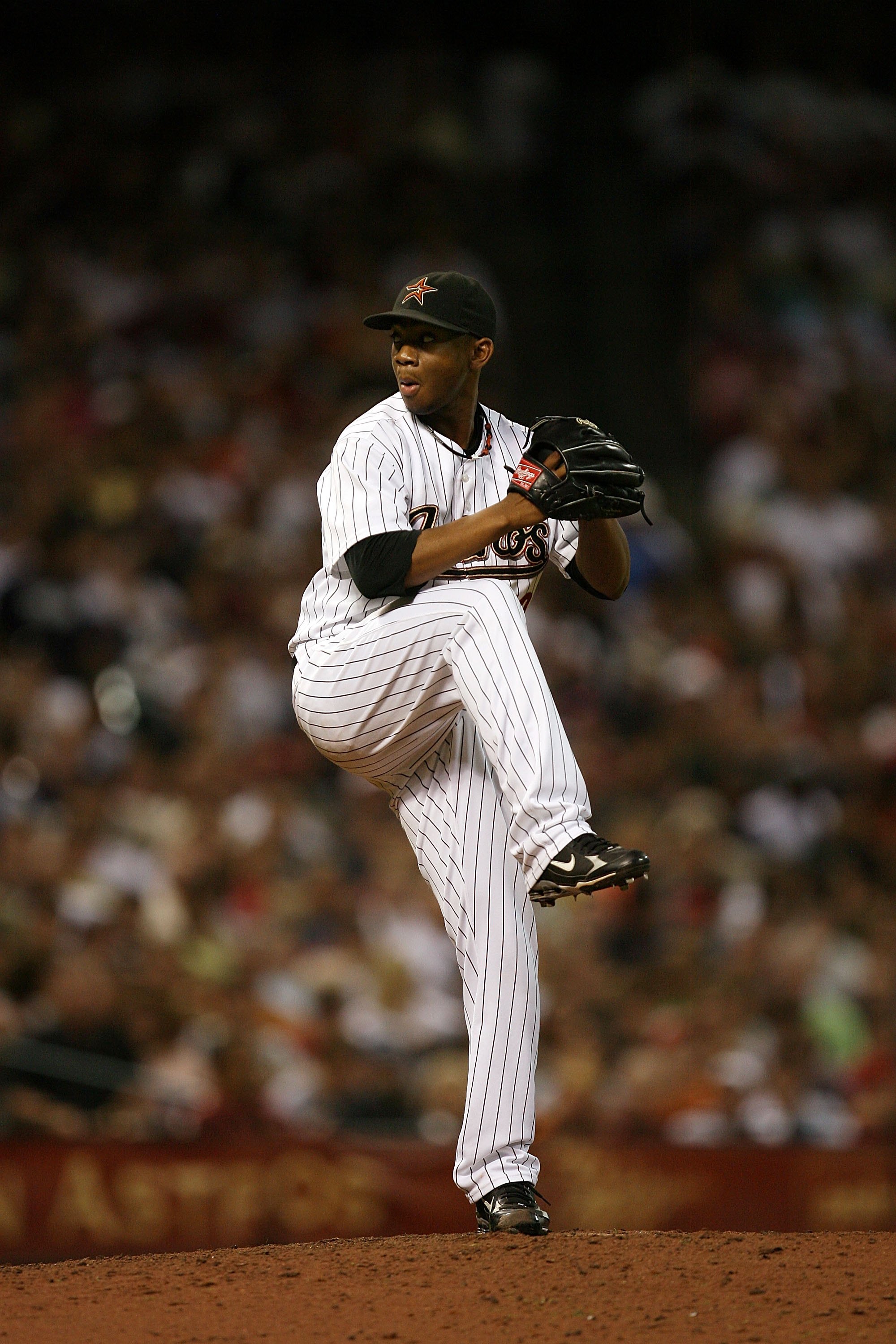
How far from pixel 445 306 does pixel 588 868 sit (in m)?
0.98

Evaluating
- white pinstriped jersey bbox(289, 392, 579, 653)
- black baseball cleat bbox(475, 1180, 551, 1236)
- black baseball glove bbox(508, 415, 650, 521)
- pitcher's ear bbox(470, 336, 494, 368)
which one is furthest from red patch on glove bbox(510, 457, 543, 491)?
black baseball cleat bbox(475, 1180, 551, 1236)

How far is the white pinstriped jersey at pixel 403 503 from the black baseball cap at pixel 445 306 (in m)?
0.18

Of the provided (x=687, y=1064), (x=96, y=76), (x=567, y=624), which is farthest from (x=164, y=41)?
(x=687, y=1064)

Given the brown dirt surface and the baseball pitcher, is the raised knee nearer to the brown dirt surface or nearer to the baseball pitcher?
the baseball pitcher

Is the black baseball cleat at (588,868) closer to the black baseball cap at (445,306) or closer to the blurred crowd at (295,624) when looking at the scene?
the black baseball cap at (445,306)

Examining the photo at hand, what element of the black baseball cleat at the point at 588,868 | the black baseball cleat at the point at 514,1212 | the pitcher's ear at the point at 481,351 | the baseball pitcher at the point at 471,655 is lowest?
the black baseball cleat at the point at 514,1212

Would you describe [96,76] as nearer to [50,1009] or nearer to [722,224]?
[722,224]

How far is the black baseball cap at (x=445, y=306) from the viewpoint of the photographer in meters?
2.62

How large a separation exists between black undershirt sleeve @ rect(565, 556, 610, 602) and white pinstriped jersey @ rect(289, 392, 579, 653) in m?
0.01

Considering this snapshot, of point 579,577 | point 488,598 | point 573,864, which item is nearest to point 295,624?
point 579,577

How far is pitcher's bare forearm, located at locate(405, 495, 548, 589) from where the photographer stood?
2436 mm

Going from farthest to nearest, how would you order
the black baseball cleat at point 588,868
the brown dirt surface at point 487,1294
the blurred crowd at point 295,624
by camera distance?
1. the blurred crowd at point 295,624
2. the black baseball cleat at point 588,868
3. the brown dirt surface at point 487,1294

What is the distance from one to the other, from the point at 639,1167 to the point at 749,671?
207 cm

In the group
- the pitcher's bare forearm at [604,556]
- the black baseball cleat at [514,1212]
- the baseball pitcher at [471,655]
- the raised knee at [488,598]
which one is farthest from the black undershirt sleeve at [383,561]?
the black baseball cleat at [514,1212]
